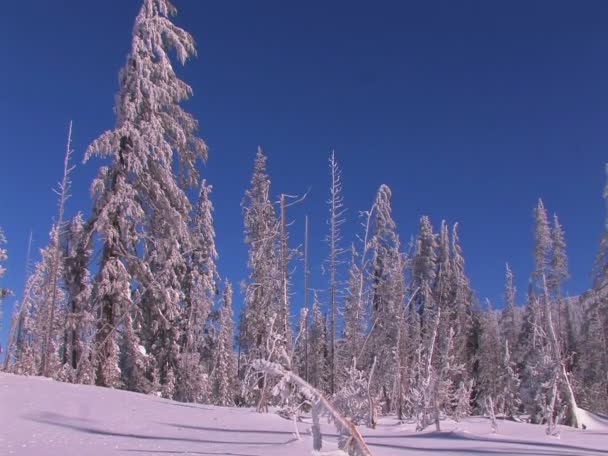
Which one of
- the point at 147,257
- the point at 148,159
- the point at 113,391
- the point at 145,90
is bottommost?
the point at 113,391

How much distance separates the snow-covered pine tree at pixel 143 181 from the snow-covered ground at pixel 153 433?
4.28 m

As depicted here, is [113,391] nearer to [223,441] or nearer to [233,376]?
[223,441]

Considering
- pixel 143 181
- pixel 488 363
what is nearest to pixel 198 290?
pixel 143 181

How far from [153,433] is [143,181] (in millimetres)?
9324

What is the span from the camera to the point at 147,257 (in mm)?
16172

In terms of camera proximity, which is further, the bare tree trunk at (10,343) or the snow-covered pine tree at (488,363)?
the snow-covered pine tree at (488,363)

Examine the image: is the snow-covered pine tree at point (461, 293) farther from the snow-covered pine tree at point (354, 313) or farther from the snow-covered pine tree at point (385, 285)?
the snow-covered pine tree at point (354, 313)

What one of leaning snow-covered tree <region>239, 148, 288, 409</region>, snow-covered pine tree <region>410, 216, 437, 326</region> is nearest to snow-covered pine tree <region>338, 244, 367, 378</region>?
leaning snow-covered tree <region>239, 148, 288, 409</region>

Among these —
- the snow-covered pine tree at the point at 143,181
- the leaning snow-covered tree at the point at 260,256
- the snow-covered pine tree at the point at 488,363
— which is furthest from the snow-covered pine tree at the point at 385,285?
the snow-covered pine tree at the point at 488,363

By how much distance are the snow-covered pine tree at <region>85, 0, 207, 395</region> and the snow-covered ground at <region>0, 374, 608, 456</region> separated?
4276 millimetres

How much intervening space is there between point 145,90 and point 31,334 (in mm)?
27199

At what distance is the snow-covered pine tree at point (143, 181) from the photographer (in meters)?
14.9

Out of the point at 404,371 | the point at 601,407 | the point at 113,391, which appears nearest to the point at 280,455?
the point at 113,391

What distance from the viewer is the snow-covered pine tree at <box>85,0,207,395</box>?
14.9 m
